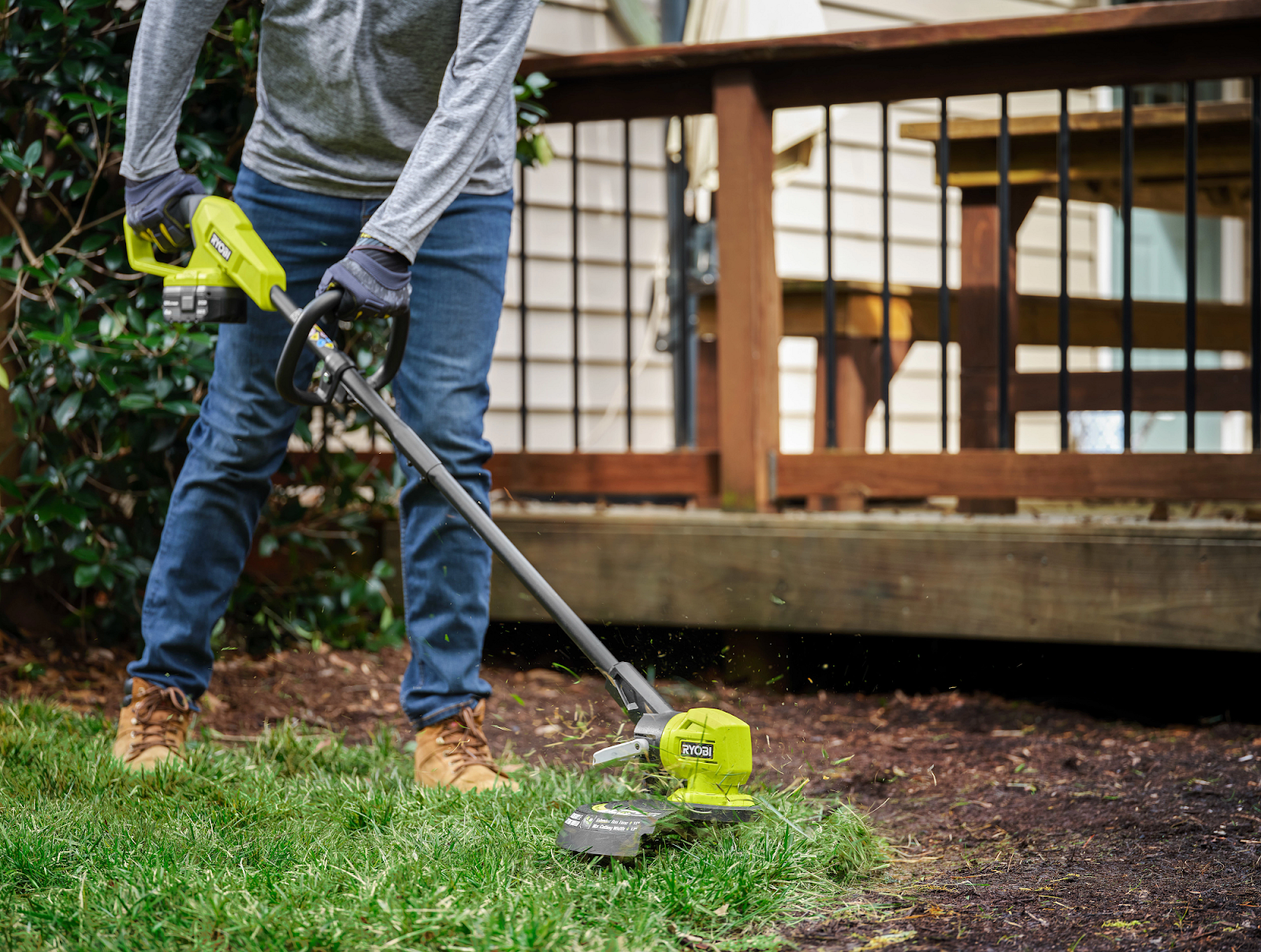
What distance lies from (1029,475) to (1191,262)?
1.98ft

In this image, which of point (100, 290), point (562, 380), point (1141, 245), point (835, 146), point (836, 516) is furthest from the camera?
point (1141, 245)

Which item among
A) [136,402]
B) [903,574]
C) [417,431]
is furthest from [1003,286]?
[136,402]

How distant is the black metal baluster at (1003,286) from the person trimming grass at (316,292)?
1279 millimetres

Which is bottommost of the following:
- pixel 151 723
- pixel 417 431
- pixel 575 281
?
pixel 151 723

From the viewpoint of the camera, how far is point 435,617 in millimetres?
2092

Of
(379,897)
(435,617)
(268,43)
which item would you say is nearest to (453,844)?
(379,897)

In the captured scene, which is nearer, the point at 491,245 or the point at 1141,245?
the point at 491,245

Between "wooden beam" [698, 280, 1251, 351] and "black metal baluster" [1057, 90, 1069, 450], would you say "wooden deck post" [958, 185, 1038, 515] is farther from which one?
"wooden beam" [698, 280, 1251, 351]

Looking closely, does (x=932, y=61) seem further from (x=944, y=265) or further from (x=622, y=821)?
(x=622, y=821)

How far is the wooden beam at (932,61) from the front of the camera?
2.65 m

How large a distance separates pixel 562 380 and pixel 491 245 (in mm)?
3430

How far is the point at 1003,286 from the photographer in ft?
9.59

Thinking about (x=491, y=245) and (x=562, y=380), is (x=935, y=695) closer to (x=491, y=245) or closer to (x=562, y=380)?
(x=491, y=245)

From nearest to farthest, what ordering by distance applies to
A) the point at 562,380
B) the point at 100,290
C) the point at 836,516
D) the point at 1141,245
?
1. the point at 100,290
2. the point at 836,516
3. the point at 562,380
4. the point at 1141,245
